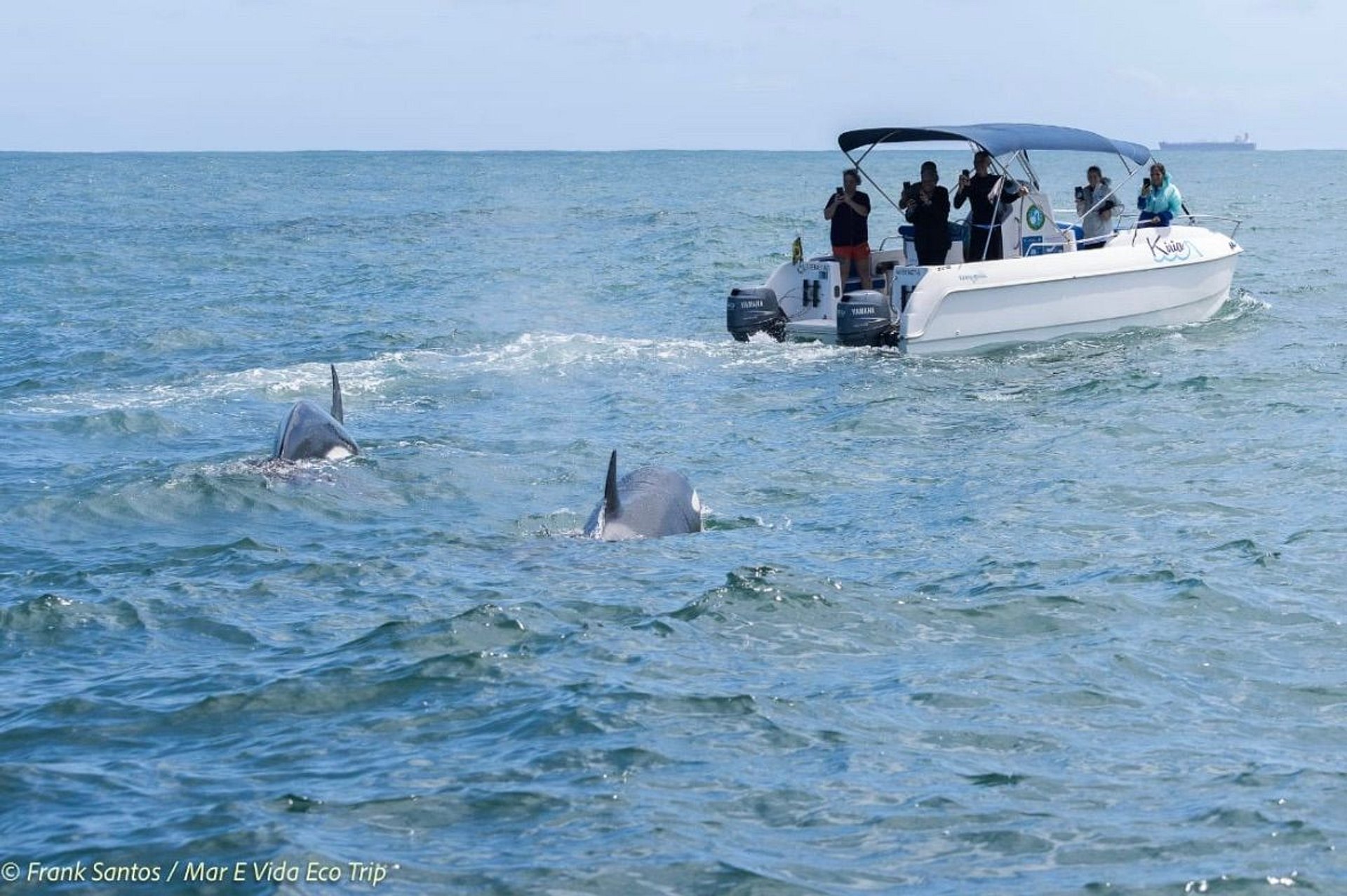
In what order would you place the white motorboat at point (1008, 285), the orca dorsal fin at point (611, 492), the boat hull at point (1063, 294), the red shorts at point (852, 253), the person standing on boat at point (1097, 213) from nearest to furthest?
1. the orca dorsal fin at point (611, 492)
2. the boat hull at point (1063, 294)
3. the white motorboat at point (1008, 285)
4. the person standing on boat at point (1097, 213)
5. the red shorts at point (852, 253)

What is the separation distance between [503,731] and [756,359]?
490 inches

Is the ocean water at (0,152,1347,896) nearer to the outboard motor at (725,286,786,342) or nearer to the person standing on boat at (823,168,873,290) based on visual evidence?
the outboard motor at (725,286,786,342)

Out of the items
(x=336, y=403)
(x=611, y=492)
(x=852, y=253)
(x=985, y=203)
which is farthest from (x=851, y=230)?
(x=611, y=492)

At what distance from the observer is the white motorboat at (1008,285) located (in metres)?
18.8

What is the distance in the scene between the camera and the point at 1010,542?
10.8 meters

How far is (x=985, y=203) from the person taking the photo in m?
19.3

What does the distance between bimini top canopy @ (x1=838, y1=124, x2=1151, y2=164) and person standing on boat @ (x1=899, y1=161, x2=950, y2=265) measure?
2.34 feet

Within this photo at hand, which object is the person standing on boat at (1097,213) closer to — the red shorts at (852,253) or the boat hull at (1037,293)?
the boat hull at (1037,293)

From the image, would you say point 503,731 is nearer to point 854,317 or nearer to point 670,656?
point 670,656

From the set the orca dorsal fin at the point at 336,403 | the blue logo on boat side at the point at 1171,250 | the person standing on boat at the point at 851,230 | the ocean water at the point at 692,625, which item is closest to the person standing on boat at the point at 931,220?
the person standing on boat at the point at 851,230

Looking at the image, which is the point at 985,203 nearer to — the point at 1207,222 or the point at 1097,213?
the point at 1097,213

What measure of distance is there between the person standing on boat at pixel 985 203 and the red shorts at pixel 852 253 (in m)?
1.31

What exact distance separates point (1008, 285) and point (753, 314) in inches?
129

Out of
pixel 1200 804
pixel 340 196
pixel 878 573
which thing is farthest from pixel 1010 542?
pixel 340 196
